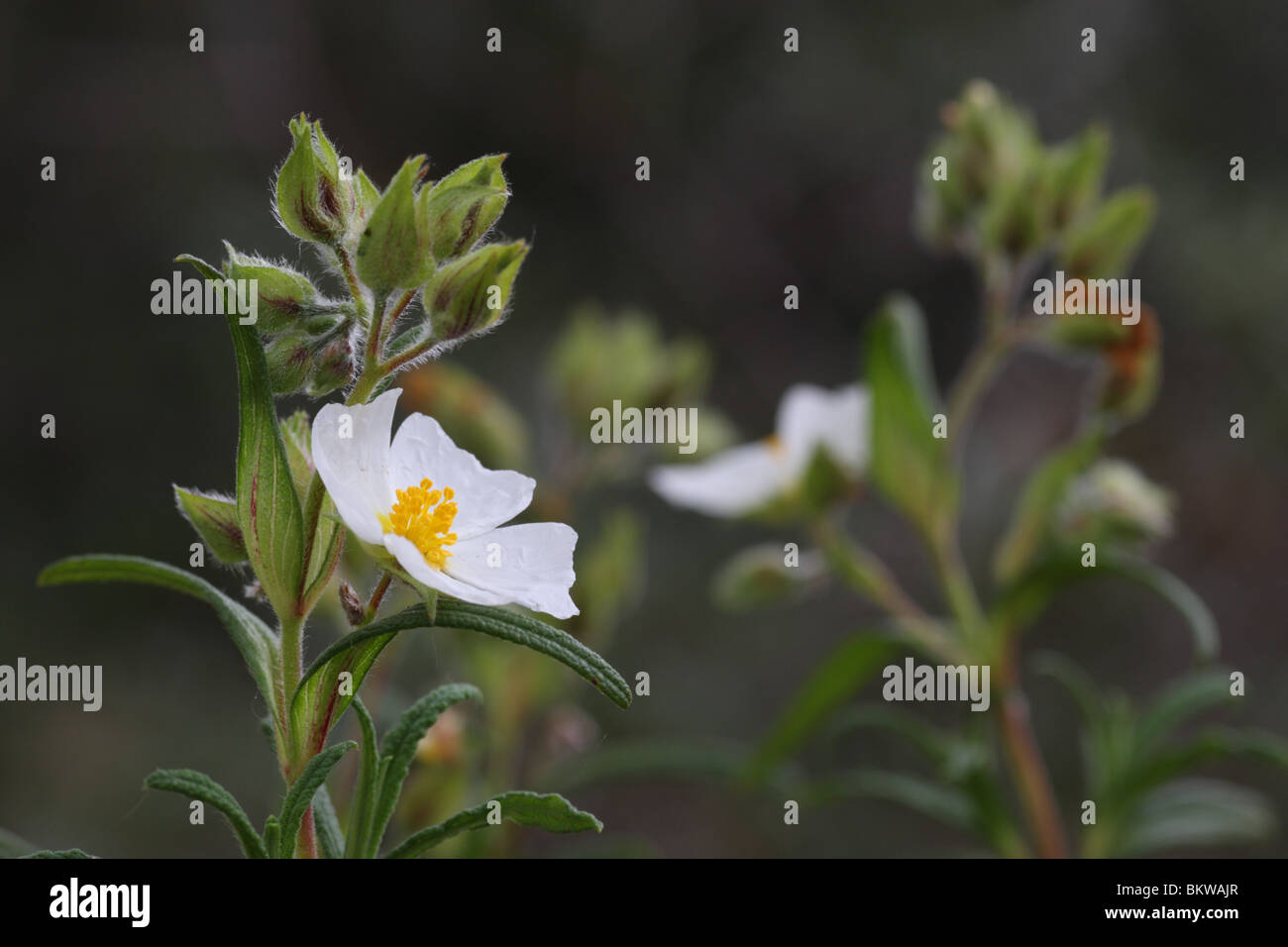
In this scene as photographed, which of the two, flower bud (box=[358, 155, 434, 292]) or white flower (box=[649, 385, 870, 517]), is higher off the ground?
white flower (box=[649, 385, 870, 517])

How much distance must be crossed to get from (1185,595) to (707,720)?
6.41 ft

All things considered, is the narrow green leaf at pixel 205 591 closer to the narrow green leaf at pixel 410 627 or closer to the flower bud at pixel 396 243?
the narrow green leaf at pixel 410 627

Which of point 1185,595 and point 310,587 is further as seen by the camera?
point 1185,595

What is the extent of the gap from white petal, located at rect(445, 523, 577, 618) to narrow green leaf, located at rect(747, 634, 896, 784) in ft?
2.15

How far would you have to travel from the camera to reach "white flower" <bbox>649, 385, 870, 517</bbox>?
1.47 m

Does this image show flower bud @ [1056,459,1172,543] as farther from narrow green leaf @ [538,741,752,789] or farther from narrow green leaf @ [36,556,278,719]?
narrow green leaf @ [36,556,278,719]

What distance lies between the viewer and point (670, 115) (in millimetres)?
3457

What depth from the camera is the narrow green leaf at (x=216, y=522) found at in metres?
0.70

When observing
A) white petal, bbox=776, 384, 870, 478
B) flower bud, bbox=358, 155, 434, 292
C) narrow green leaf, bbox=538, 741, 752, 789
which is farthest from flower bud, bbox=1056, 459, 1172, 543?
A: flower bud, bbox=358, 155, 434, 292

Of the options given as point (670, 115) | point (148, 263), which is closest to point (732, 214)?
point (670, 115)

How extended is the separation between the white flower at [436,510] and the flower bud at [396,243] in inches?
2.5

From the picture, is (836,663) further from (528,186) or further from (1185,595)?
(528,186)

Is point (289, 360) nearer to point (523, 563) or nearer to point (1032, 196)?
point (523, 563)

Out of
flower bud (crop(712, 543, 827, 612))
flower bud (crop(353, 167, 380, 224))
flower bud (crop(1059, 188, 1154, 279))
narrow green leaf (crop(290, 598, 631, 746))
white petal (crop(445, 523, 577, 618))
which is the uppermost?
flower bud (crop(1059, 188, 1154, 279))
